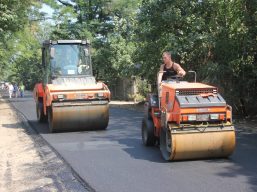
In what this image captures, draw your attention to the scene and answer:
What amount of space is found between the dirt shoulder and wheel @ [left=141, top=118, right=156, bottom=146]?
80.2 inches

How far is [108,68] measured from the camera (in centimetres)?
3625

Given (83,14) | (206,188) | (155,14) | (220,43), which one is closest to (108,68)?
(83,14)

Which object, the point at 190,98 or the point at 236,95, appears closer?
the point at 190,98

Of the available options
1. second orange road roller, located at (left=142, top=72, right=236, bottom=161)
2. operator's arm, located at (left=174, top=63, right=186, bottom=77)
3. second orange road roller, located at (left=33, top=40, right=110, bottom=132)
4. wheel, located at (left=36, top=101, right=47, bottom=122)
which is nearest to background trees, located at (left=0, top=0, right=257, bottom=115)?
wheel, located at (left=36, top=101, right=47, bottom=122)

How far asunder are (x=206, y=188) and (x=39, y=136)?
7772 millimetres

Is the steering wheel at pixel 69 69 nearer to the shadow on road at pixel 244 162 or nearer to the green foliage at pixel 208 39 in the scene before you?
the green foliage at pixel 208 39

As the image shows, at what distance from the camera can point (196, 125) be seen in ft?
29.1

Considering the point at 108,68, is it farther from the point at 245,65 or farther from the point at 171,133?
the point at 171,133

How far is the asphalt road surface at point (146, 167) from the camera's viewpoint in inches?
288

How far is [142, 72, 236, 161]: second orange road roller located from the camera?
8.76 metres

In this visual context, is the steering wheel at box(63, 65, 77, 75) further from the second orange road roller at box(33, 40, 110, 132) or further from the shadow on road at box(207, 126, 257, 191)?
the shadow on road at box(207, 126, 257, 191)

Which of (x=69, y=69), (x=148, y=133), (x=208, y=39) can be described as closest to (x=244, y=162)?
(x=148, y=133)

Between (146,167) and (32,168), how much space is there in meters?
2.39

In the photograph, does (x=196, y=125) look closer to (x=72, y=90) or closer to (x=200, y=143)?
(x=200, y=143)
